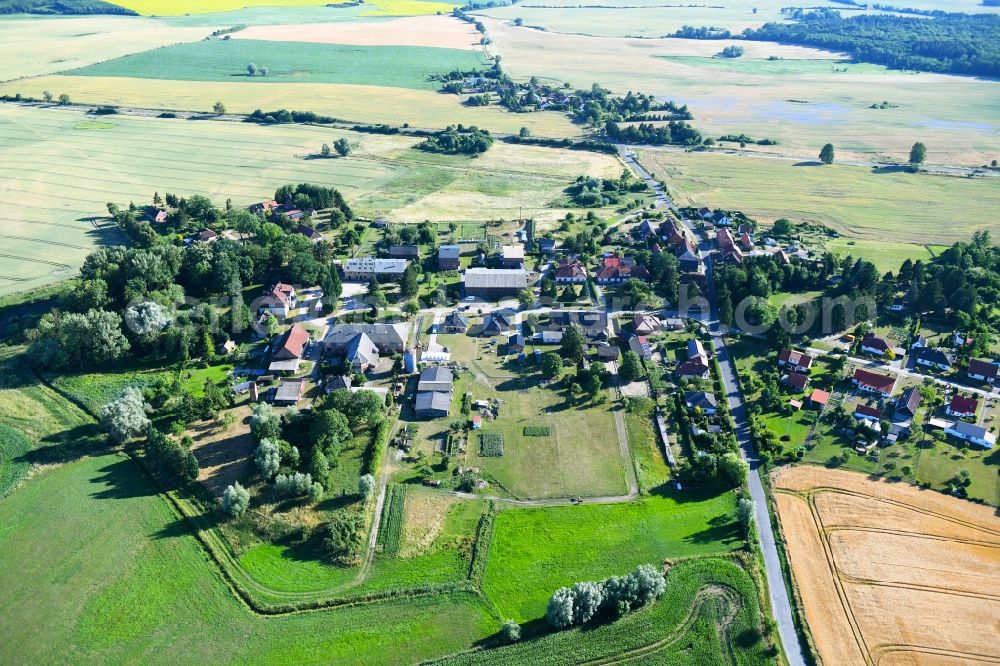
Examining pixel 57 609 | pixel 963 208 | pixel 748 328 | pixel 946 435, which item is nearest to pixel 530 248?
pixel 748 328

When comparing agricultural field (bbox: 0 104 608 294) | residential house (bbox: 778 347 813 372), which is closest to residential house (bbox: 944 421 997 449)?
residential house (bbox: 778 347 813 372)

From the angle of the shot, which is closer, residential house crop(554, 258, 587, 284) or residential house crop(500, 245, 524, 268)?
residential house crop(554, 258, 587, 284)

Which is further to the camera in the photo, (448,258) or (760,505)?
(448,258)

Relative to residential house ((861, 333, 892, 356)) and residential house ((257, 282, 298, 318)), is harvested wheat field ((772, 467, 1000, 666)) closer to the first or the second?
residential house ((861, 333, 892, 356))

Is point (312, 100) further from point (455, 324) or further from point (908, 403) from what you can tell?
point (908, 403)

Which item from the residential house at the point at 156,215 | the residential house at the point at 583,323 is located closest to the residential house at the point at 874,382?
the residential house at the point at 583,323

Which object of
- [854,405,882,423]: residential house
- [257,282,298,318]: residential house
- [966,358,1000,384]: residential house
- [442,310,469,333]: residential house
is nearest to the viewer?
[854,405,882,423]: residential house

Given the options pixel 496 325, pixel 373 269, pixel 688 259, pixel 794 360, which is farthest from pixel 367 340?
pixel 688 259
